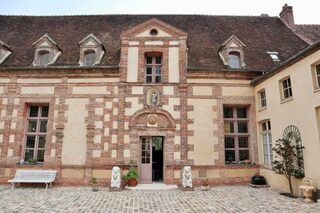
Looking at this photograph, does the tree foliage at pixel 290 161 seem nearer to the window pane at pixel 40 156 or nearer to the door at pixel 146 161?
the door at pixel 146 161

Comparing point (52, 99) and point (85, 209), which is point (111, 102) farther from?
point (85, 209)

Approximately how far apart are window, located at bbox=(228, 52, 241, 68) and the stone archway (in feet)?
14.4

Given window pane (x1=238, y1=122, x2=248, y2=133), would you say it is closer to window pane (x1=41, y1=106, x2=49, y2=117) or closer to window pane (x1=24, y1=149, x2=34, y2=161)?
window pane (x1=41, y1=106, x2=49, y2=117)

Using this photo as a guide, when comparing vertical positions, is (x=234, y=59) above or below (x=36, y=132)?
above

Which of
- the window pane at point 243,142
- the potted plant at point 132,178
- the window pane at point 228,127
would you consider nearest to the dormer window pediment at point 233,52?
the window pane at point 228,127

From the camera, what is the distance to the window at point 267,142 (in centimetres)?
1093

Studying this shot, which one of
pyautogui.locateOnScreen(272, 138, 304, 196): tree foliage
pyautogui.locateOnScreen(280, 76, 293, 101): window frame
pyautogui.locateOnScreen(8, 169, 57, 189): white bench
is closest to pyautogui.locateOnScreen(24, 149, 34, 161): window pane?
pyautogui.locateOnScreen(8, 169, 57, 189): white bench

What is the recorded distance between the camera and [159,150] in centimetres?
1223

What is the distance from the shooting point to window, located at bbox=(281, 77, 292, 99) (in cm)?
970

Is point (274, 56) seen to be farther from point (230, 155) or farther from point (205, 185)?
point (205, 185)

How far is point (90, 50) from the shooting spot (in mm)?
12508

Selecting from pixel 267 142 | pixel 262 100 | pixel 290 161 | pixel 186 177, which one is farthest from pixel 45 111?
pixel 290 161

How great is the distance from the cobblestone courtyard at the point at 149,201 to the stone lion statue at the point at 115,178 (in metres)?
0.40

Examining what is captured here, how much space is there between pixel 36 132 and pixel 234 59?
→ 10666 mm
